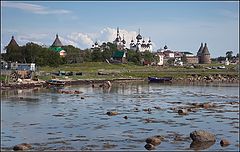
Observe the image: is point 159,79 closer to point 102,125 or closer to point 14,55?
point 14,55

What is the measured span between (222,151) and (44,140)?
9.44 metres

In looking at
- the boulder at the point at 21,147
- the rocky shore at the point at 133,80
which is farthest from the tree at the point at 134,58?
the boulder at the point at 21,147

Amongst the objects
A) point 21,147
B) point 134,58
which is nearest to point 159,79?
point 134,58

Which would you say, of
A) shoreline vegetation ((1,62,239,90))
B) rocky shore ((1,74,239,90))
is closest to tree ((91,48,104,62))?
shoreline vegetation ((1,62,239,90))

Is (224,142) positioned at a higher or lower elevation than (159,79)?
lower

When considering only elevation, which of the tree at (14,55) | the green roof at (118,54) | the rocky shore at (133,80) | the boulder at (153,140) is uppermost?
the green roof at (118,54)

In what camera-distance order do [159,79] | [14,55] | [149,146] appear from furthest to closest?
[14,55] → [159,79] → [149,146]

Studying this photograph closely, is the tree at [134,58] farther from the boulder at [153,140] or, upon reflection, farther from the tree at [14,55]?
the boulder at [153,140]

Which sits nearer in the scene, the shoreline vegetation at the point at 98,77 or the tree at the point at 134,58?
the shoreline vegetation at the point at 98,77

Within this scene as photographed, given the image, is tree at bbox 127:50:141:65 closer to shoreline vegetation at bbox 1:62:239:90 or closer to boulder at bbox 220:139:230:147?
shoreline vegetation at bbox 1:62:239:90

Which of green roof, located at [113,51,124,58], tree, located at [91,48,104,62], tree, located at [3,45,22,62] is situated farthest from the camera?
green roof, located at [113,51,124,58]

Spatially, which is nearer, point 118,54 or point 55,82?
point 55,82

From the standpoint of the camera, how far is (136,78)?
9506 centimetres

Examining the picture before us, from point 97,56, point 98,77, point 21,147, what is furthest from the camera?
point 97,56
